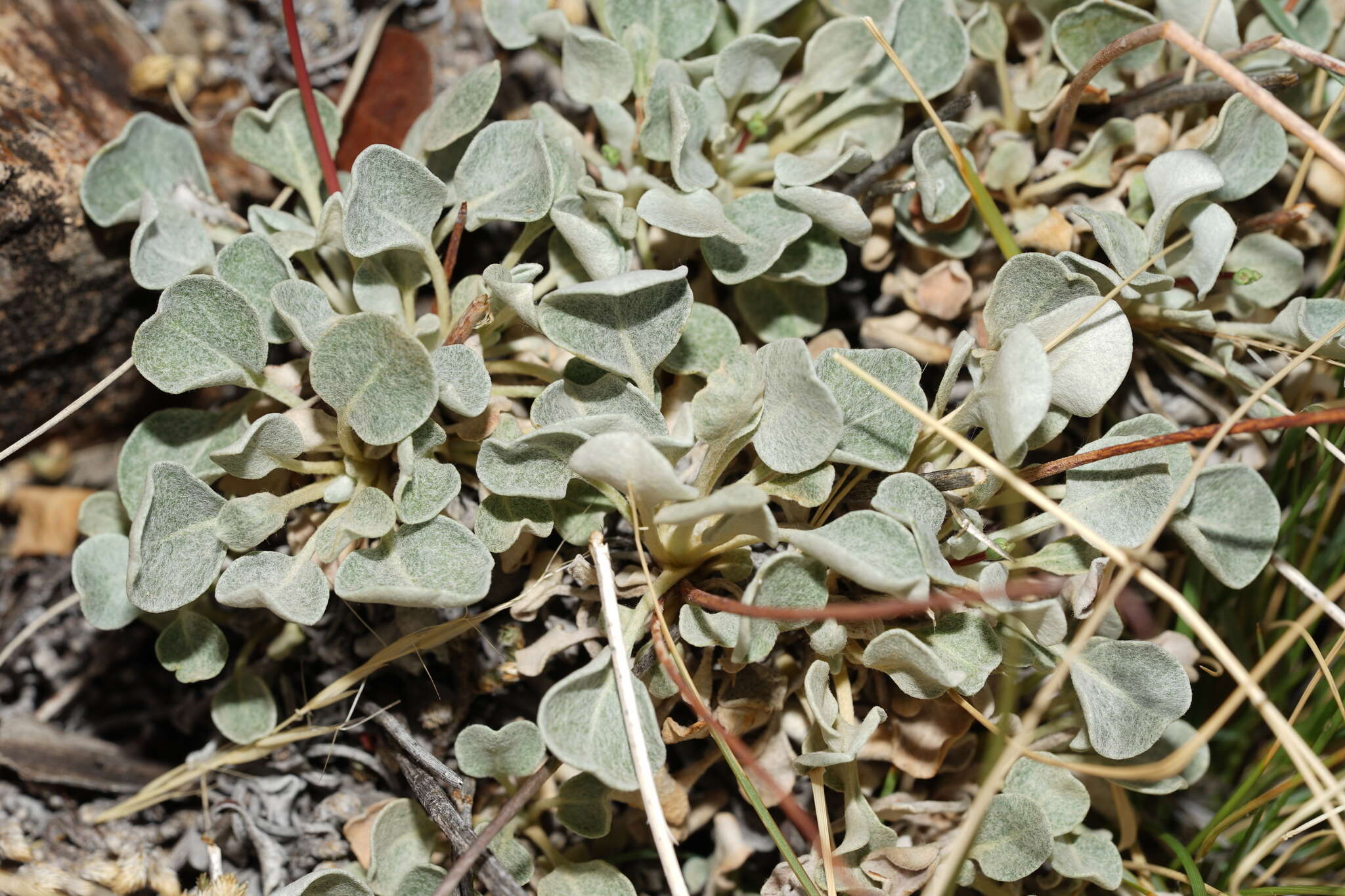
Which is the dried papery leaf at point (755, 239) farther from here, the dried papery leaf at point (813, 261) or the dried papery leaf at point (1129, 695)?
the dried papery leaf at point (1129, 695)

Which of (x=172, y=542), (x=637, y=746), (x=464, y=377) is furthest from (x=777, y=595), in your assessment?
(x=172, y=542)

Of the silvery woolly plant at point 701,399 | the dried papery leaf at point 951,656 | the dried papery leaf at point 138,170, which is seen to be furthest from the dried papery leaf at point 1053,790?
the dried papery leaf at point 138,170

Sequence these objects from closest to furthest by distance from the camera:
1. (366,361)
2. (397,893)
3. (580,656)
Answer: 1. (366,361)
2. (397,893)
3. (580,656)

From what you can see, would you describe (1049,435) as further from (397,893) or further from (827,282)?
(397,893)

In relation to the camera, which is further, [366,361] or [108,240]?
[108,240]

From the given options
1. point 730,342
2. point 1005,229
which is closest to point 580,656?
point 730,342

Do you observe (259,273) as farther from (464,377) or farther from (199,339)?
(464,377)
